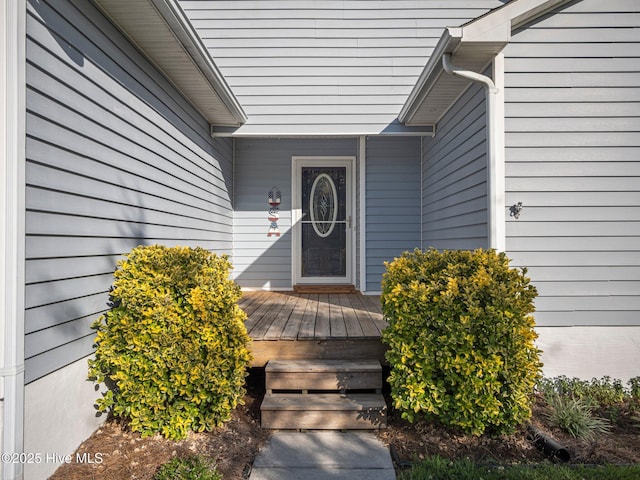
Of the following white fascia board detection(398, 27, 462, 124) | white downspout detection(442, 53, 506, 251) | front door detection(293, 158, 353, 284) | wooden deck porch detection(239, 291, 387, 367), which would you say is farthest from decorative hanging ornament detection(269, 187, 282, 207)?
white downspout detection(442, 53, 506, 251)

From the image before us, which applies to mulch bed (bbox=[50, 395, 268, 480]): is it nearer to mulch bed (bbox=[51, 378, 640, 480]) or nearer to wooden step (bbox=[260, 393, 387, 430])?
mulch bed (bbox=[51, 378, 640, 480])

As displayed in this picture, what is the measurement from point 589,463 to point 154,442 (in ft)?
8.59

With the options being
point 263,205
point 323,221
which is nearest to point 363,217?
point 323,221

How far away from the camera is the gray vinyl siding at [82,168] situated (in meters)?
1.96

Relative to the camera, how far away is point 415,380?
254 centimetres

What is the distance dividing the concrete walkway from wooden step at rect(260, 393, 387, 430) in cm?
5

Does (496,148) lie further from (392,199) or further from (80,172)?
(80,172)

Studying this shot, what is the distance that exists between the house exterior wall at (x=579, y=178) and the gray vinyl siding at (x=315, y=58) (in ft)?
6.95

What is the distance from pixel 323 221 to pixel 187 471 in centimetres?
444

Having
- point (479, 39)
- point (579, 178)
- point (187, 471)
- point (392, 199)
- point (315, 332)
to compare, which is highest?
point (479, 39)

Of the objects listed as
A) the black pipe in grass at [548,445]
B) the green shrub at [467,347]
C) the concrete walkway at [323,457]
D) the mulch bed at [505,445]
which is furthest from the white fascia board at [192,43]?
the black pipe in grass at [548,445]

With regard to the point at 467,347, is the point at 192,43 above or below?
above

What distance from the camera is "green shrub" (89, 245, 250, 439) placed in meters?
2.40

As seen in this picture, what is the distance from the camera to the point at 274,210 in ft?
20.1
